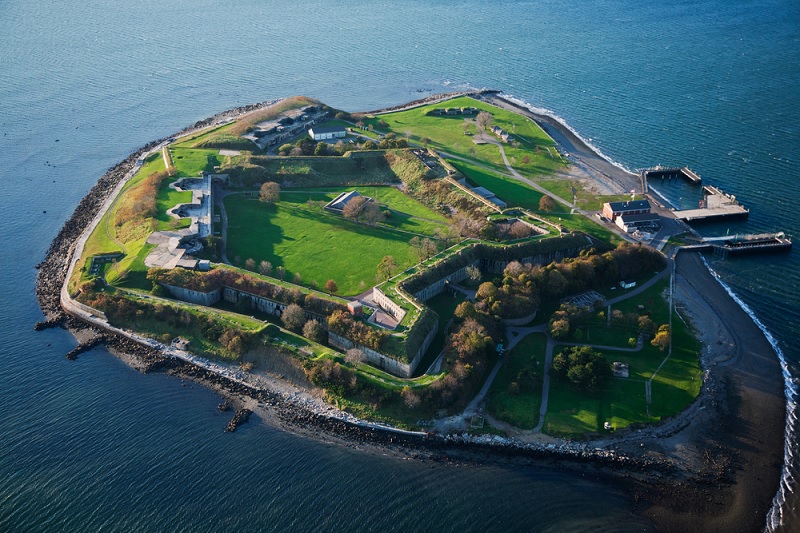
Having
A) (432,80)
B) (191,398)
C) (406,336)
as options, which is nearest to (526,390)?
(406,336)

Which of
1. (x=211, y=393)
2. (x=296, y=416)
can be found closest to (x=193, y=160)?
(x=211, y=393)

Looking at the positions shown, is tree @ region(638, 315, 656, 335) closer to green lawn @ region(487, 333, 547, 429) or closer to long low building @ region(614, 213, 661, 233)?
green lawn @ region(487, 333, 547, 429)

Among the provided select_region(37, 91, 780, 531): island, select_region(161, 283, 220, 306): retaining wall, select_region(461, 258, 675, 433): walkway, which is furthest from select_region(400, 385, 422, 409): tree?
select_region(161, 283, 220, 306): retaining wall

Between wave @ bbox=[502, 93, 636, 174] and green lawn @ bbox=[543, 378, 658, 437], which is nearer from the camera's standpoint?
green lawn @ bbox=[543, 378, 658, 437]

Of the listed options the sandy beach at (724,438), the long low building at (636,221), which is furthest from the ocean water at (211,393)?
the long low building at (636,221)

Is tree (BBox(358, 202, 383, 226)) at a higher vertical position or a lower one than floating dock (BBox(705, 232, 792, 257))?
higher

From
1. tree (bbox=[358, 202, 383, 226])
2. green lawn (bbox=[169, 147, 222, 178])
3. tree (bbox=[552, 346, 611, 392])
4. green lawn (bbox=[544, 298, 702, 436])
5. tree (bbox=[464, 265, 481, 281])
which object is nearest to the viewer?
green lawn (bbox=[544, 298, 702, 436])

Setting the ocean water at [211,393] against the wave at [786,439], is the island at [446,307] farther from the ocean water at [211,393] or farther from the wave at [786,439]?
the ocean water at [211,393]

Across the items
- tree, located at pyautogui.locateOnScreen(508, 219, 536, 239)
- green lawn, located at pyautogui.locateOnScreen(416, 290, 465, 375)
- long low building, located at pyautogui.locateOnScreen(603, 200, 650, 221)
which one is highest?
long low building, located at pyautogui.locateOnScreen(603, 200, 650, 221)
